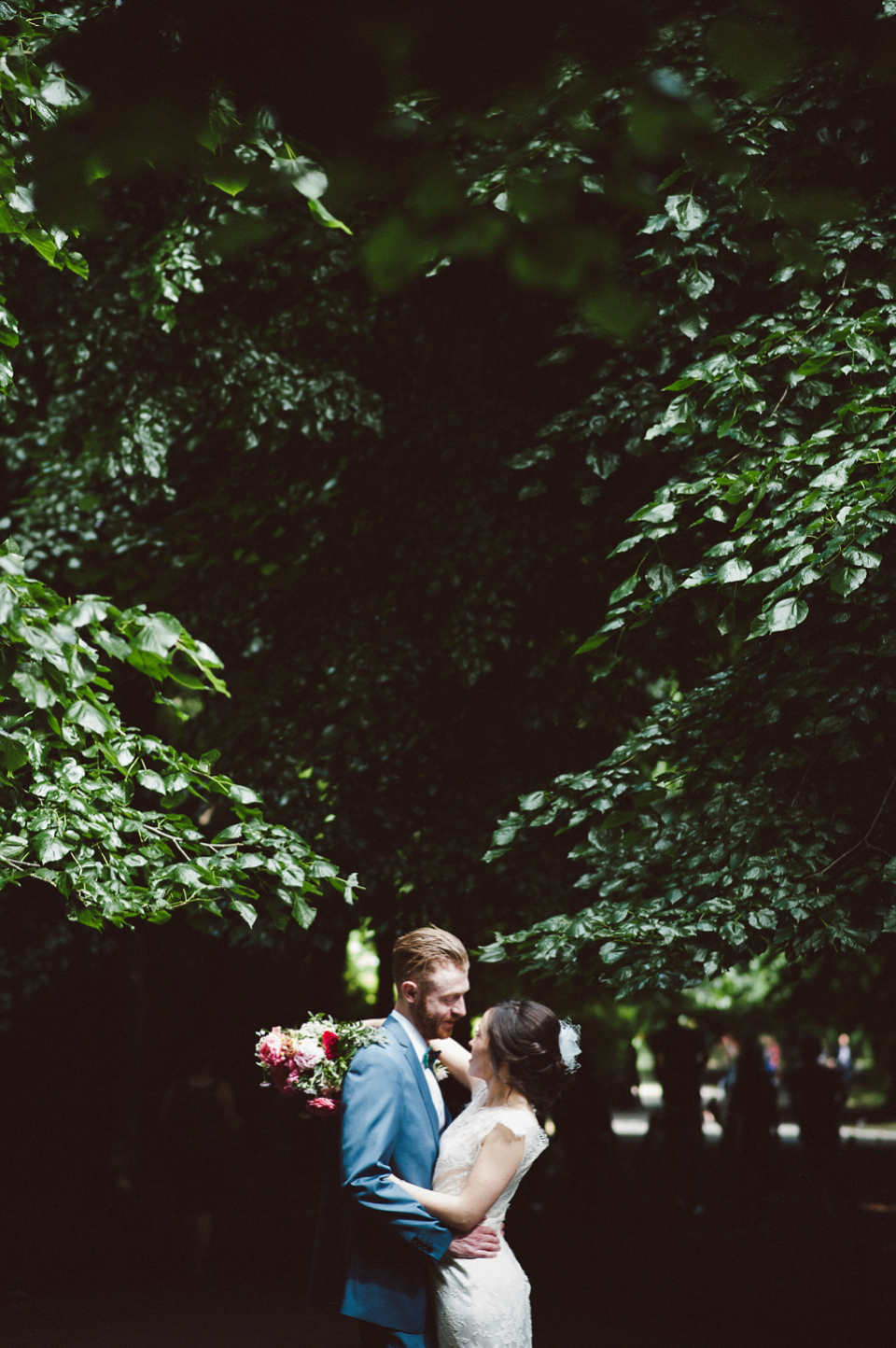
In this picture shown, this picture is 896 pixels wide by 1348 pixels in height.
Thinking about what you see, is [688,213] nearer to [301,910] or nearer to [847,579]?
[847,579]

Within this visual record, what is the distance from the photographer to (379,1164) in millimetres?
3758

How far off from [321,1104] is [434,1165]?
43 centimetres

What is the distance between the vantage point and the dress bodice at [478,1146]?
3941 mm

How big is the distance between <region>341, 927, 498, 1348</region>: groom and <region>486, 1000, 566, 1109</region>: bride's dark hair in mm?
146

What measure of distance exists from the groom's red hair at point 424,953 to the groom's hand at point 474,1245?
686 mm

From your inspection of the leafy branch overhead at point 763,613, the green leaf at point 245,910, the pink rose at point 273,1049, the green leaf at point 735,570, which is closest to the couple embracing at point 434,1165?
the pink rose at point 273,1049

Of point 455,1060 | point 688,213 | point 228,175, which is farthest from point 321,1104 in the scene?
point 688,213

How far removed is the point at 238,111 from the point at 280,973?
61.8 ft

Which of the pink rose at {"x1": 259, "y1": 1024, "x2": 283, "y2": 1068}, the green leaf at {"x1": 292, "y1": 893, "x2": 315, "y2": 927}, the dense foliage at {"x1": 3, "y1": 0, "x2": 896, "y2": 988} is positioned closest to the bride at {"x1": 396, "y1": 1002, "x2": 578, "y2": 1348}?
the pink rose at {"x1": 259, "y1": 1024, "x2": 283, "y2": 1068}

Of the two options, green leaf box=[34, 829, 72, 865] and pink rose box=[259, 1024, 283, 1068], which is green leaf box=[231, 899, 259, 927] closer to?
green leaf box=[34, 829, 72, 865]

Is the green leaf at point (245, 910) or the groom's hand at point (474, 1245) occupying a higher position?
the green leaf at point (245, 910)

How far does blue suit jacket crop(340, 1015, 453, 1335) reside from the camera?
147 inches

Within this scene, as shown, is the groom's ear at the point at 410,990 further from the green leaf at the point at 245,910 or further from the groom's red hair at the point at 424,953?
the green leaf at the point at 245,910

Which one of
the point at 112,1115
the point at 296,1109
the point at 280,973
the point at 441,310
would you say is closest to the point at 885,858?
the point at 296,1109
